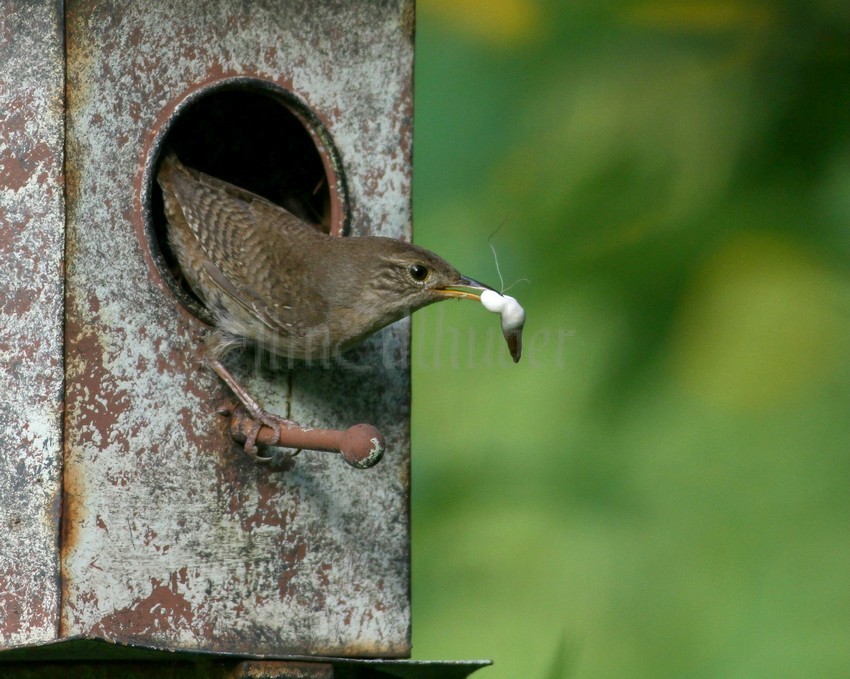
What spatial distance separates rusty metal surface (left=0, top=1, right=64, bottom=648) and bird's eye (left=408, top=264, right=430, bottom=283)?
986mm

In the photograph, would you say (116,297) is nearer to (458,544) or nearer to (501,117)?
(458,544)

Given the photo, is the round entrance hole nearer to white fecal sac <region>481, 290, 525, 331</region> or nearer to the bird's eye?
the bird's eye

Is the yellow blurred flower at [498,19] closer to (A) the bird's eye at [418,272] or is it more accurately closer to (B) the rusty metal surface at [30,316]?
(A) the bird's eye at [418,272]

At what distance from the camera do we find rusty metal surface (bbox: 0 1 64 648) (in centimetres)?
299

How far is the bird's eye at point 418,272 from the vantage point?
12.0ft

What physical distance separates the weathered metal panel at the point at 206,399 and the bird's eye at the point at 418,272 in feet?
0.73

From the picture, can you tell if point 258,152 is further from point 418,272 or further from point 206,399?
point 206,399

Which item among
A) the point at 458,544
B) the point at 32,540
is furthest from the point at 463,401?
the point at 32,540

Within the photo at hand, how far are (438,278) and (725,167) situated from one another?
1347 mm

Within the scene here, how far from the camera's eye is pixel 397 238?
3873 millimetres

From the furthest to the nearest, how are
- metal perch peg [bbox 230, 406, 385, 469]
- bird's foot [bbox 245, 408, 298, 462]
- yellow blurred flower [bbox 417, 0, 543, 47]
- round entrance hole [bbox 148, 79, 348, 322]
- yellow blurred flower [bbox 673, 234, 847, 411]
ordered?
1. yellow blurred flower [bbox 417, 0, 543, 47]
2. yellow blurred flower [bbox 673, 234, 847, 411]
3. round entrance hole [bbox 148, 79, 348, 322]
4. bird's foot [bbox 245, 408, 298, 462]
5. metal perch peg [bbox 230, 406, 385, 469]

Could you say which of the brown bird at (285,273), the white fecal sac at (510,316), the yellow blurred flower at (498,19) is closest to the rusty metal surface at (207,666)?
the brown bird at (285,273)

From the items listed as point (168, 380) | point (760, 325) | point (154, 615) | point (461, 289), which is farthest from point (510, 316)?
point (760, 325)

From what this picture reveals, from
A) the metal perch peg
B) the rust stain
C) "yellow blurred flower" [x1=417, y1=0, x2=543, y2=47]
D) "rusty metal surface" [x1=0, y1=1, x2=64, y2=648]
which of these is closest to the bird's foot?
the metal perch peg
